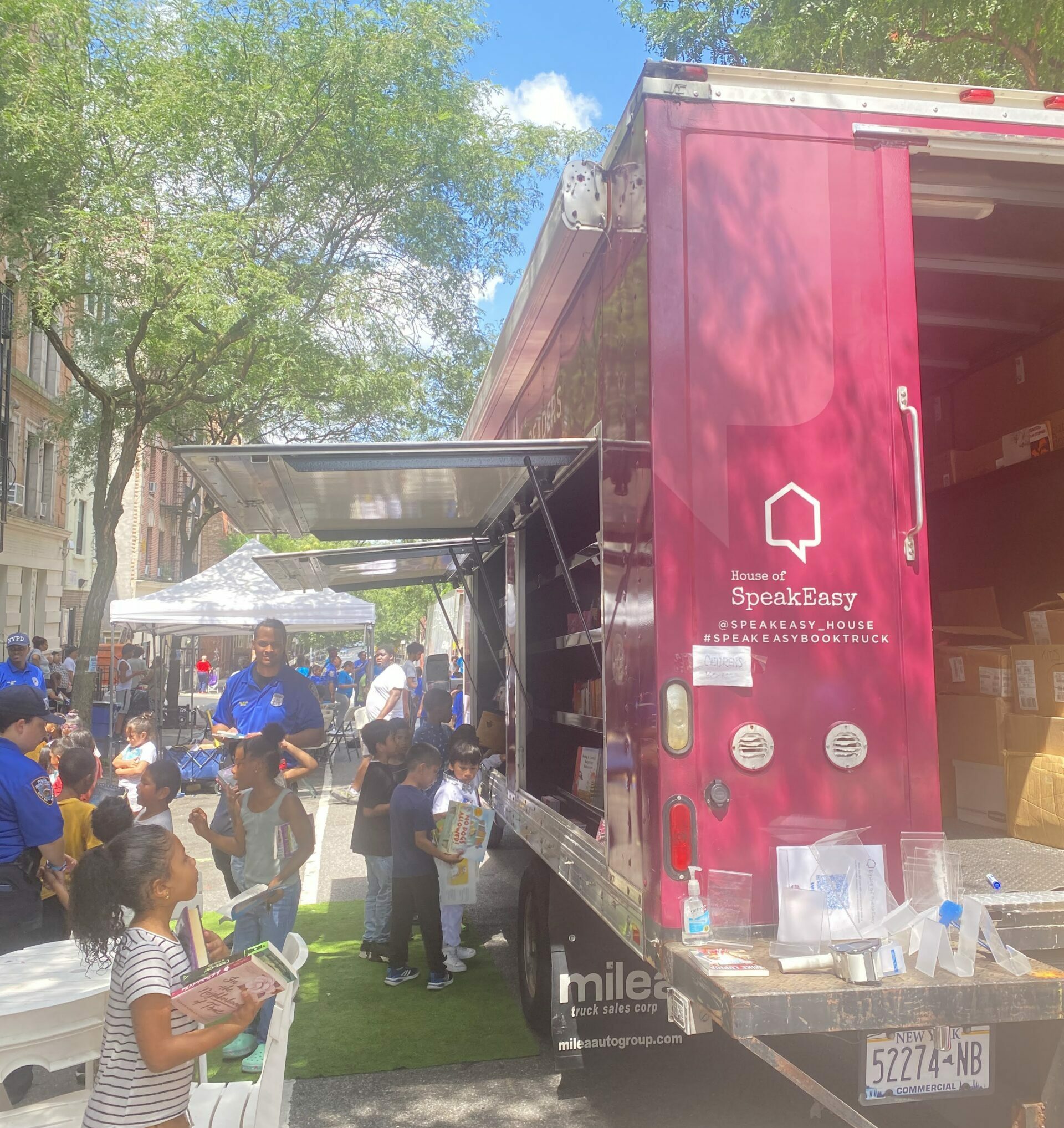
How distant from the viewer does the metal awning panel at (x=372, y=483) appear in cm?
404

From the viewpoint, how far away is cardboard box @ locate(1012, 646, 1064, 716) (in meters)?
4.07

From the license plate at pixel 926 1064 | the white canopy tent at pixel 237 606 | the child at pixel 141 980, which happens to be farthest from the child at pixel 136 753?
the white canopy tent at pixel 237 606

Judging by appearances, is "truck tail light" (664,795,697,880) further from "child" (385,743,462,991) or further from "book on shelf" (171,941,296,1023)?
"child" (385,743,462,991)

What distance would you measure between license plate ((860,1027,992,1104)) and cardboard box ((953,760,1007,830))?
1.67 m

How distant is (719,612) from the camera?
296 cm

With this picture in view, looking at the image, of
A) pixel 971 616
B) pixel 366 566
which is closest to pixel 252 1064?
pixel 366 566

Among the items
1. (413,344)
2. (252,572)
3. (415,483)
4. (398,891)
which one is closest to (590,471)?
(415,483)

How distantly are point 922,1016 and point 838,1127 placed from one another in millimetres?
1963

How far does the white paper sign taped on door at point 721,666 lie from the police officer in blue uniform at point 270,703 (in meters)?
3.41

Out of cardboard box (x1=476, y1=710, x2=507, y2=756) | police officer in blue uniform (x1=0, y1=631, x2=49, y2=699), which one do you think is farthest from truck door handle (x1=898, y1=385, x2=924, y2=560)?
police officer in blue uniform (x1=0, y1=631, x2=49, y2=699)

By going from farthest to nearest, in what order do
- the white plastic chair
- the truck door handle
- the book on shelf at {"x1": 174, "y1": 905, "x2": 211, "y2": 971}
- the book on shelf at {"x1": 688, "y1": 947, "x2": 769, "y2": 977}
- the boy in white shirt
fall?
the boy in white shirt, the book on shelf at {"x1": 174, "y1": 905, "x2": 211, "y2": 971}, the truck door handle, the white plastic chair, the book on shelf at {"x1": 688, "y1": 947, "x2": 769, "y2": 977}

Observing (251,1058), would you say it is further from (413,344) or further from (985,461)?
(413,344)

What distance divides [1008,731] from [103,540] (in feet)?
44.5

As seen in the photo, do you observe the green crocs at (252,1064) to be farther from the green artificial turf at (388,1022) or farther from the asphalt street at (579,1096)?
the asphalt street at (579,1096)
